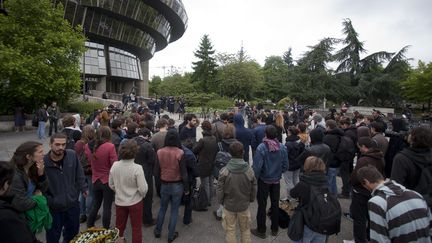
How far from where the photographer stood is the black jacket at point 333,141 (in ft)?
20.1

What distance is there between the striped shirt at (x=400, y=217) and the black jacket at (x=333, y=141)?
345 cm

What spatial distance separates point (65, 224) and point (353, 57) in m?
38.7

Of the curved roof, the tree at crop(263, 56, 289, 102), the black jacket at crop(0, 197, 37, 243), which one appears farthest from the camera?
the tree at crop(263, 56, 289, 102)

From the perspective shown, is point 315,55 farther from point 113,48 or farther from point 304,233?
point 304,233

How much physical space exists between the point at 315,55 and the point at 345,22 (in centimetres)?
528

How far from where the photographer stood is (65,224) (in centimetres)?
405

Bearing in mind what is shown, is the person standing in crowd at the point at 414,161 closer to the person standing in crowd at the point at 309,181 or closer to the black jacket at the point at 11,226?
the person standing in crowd at the point at 309,181

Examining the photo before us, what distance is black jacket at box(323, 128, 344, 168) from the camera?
6.14 metres

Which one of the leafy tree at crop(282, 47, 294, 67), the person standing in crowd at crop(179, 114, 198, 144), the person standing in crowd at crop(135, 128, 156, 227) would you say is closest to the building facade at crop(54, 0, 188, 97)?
the person standing in crowd at crop(179, 114, 198, 144)

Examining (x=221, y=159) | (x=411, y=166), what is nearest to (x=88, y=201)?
(x=221, y=159)

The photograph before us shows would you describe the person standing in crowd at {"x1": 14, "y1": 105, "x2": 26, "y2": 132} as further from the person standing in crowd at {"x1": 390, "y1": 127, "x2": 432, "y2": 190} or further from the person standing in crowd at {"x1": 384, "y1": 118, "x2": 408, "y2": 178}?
the person standing in crowd at {"x1": 390, "y1": 127, "x2": 432, "y2": 190}

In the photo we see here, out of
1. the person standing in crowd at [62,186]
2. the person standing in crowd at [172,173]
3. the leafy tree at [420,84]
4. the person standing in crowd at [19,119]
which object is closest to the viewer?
the person standing in crowd at [62,186]

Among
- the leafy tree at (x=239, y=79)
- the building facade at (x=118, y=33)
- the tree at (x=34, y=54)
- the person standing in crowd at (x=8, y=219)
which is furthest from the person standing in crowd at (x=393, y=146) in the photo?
the leafy tree at (x=239, y=79)

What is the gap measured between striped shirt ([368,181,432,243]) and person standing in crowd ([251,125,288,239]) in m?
2.26
